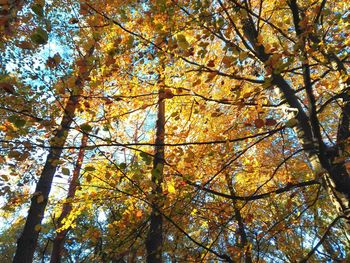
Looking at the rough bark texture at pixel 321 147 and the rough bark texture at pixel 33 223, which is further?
the rough bark texture at pixel 33 223

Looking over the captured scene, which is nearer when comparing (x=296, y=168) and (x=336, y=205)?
(x=336, y=205)

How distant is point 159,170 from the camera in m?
3.30

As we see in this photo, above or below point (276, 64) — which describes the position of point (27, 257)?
below

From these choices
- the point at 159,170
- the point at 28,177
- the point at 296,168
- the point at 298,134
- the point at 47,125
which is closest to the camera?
the point at 47,125

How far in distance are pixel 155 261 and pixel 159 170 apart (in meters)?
3.00

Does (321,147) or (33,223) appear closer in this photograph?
(321,147)

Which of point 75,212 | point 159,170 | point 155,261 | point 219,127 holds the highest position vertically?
point 219,127

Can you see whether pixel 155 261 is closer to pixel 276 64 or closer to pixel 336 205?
pixel 336 205

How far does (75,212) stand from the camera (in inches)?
223

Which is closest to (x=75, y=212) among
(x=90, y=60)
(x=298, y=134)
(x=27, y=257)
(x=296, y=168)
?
(x=27, y=257)

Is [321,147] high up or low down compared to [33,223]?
down

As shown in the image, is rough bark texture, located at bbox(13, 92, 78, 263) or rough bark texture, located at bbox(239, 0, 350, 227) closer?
rough bark texture, located at bbox(239, 0, 350, 227)

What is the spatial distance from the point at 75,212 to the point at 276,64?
4527 mm

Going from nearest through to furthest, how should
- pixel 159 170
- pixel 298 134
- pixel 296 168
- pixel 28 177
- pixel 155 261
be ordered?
pixel 159 170, pixel 298 134, pixel 155 261, pixel 28 177, pixel 296 168
